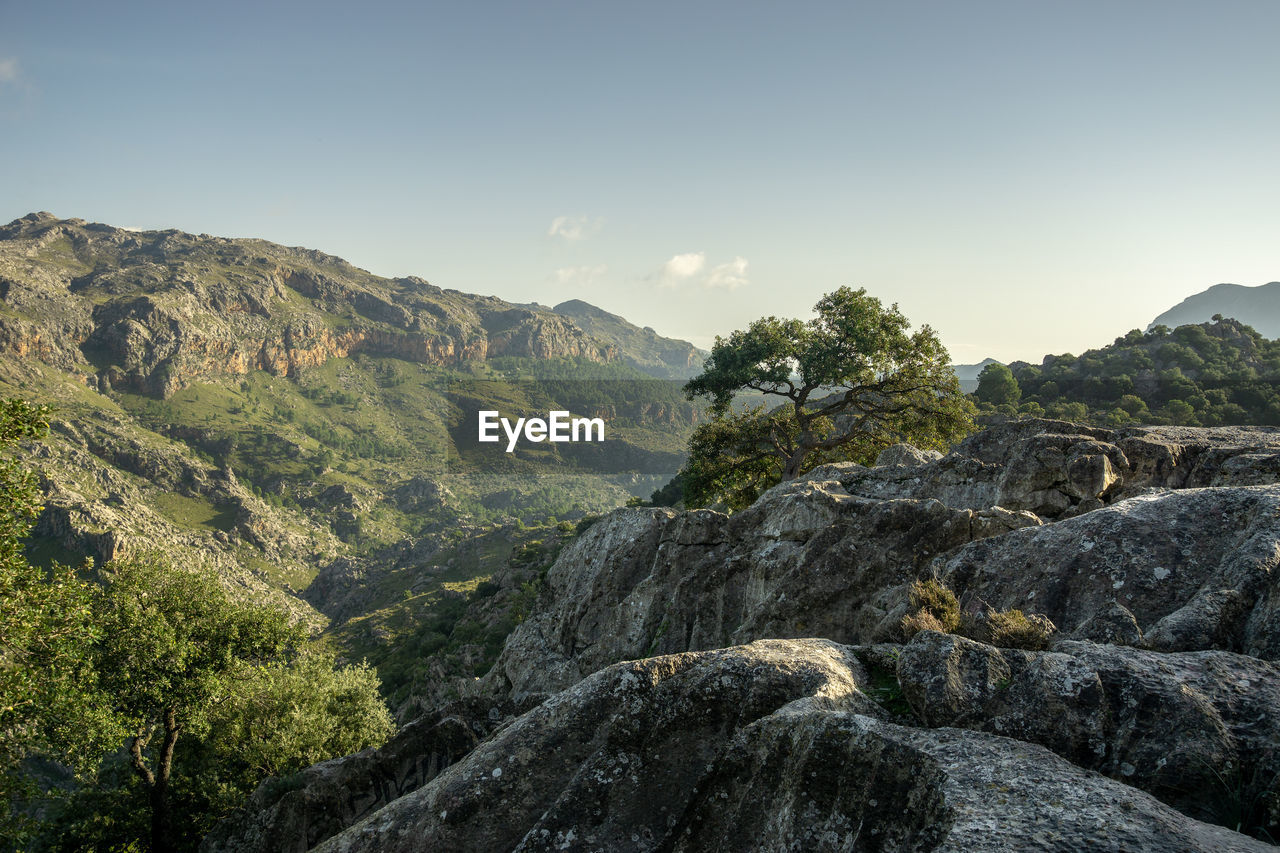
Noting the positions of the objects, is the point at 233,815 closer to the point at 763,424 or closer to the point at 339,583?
the point at 763,424

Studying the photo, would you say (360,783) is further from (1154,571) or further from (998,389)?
(998,389)

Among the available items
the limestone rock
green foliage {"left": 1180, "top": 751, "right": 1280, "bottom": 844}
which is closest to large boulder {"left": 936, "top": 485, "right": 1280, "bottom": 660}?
green foliage {"left": 1180, "top": 751, "right": 1280, "bottom": 844}

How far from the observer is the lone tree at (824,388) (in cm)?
3522

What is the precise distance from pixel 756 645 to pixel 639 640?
12.1m

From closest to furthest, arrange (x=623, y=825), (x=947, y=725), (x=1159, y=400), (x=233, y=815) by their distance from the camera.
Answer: (x=947, y=725) < (x=623, y=825) < (x=233, y=815) < (x=1159, y=400)

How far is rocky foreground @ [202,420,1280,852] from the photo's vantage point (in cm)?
607

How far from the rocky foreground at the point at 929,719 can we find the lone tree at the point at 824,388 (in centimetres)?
1767

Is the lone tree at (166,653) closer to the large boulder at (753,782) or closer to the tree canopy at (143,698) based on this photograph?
the tree canopy at (143,698)

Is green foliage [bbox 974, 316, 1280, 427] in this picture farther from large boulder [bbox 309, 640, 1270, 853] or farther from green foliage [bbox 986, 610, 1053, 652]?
large boulder [bbox 309, 640, 1270, 853]

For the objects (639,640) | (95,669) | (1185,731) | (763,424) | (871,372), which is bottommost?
(95,669)

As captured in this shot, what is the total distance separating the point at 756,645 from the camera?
35.9ft

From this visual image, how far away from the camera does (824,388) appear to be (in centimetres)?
3697

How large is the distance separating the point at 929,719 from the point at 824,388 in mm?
30967

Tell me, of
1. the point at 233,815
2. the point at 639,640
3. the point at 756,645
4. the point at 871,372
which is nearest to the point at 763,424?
the point at 871,372
